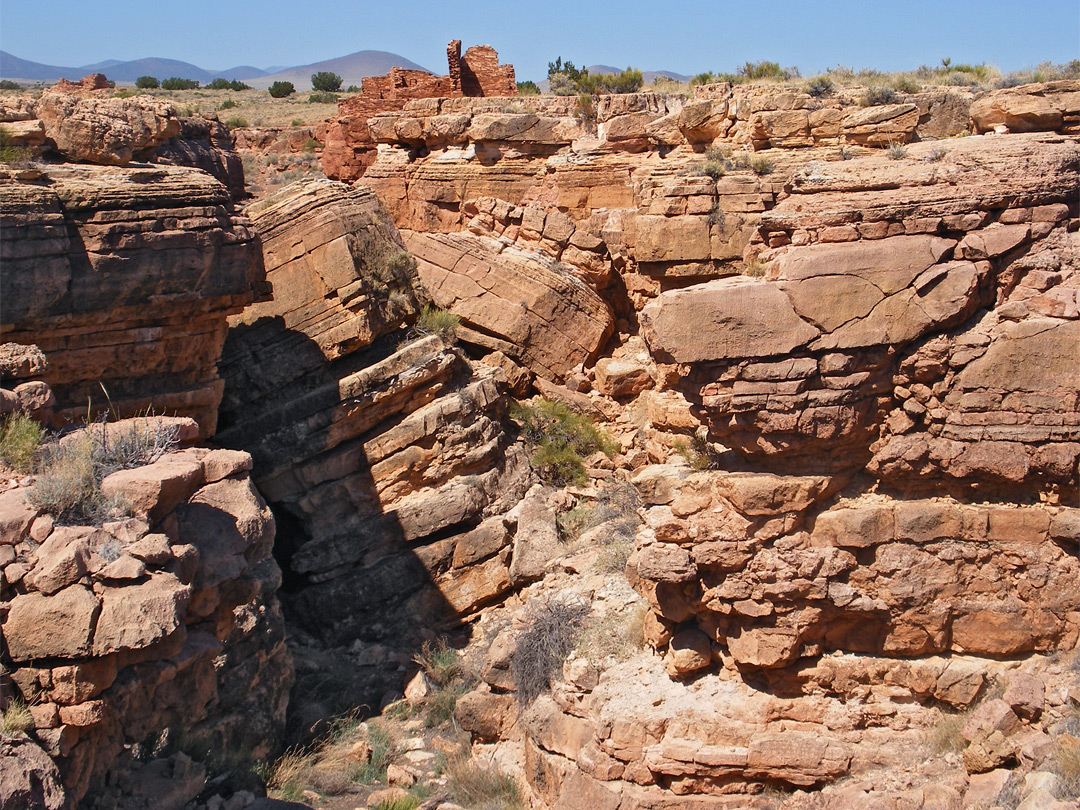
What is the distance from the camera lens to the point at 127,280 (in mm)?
8805

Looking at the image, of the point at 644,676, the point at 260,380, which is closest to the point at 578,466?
the point at 260,380

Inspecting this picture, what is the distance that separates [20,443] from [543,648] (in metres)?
4.69

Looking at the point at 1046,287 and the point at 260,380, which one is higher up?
the point at 1046,287

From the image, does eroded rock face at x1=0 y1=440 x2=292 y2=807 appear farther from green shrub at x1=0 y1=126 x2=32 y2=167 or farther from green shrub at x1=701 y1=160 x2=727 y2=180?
green shrub at x1=701 y1=160 x2=727 y2=180

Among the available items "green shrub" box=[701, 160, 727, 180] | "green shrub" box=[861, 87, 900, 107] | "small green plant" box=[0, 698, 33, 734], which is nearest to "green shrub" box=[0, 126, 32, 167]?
"small green plant" box=[0, 698, 33, 734]

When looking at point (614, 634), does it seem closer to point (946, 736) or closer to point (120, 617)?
point (946, 736)

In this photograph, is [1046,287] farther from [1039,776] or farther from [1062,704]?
[1039,776]

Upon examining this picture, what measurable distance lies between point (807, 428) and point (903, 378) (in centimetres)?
81

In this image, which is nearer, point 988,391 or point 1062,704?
point 1062,704

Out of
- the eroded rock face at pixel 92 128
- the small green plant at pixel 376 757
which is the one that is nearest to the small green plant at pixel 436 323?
the eroded rock face at pixel 92 128

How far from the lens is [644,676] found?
24.3ft

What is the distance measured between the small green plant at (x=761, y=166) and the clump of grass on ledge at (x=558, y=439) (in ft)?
15.0

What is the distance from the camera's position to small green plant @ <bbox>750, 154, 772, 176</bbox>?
13289mm

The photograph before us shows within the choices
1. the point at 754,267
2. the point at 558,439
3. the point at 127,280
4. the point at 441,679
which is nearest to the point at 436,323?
the point at 558,439
